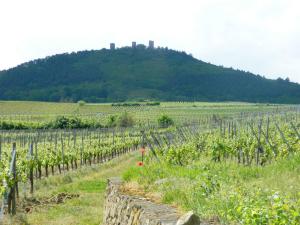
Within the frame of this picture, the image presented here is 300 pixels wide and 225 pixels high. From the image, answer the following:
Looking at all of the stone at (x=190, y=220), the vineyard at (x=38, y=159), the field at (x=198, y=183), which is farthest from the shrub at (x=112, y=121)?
the stone at (x=190, y=220)

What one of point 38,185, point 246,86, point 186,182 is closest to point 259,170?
point 186,182

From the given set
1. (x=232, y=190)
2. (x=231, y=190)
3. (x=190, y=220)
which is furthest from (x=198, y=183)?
(x=190, y=220)

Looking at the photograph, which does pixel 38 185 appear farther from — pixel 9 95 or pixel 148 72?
pixel 148 72

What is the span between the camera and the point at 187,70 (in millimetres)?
176625

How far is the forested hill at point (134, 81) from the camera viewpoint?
499 feet

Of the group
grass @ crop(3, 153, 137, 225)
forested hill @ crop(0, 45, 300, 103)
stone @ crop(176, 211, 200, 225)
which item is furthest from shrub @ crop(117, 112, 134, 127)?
stone @ crop(176, 211, 200, 225)

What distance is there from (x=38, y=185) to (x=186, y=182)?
14.8m

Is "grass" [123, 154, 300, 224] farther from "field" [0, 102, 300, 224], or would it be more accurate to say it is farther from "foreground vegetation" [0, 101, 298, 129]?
"foreground vegetation" [0, 101, 298, 129]

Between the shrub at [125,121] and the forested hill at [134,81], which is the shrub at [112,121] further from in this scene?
the forested hill at [134,81]

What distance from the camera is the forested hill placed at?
152000mm

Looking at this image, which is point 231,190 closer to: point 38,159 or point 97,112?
point 38,159

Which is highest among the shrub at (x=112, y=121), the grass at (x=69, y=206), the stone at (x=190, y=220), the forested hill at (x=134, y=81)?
the forested hill at (x=134, y=81)

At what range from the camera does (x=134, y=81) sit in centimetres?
17475

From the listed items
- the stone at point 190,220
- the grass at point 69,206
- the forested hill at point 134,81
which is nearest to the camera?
the stone at point 190,220
